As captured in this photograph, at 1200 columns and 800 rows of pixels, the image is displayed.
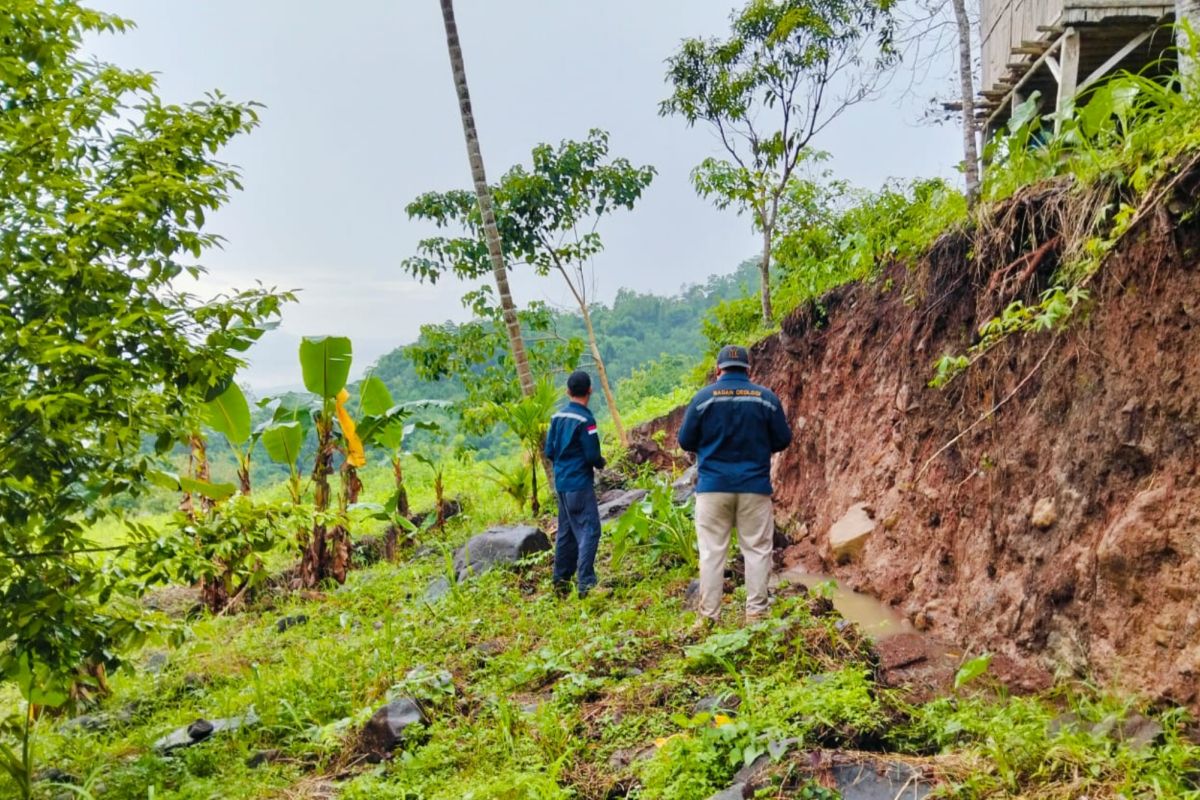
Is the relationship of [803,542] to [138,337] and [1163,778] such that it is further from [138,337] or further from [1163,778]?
[138,337]

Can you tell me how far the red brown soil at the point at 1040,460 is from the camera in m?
3.61

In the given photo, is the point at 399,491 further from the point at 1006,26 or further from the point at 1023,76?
the point at 1006,26

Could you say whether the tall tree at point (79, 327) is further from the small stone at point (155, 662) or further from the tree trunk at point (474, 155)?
the tree trunk at point (474, 155)

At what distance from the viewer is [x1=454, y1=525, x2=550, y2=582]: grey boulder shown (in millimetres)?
8164

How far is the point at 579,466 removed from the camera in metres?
6.64

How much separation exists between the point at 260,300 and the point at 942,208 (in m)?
5.15

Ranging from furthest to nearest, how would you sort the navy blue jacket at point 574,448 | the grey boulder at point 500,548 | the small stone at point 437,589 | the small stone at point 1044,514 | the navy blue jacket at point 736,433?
the grey boulder at point 500,548, the small stone at point 437,589, the navy blue jacket at point 574,448, the navy blue jacket at point 736,433, the small stone at point 1044,514

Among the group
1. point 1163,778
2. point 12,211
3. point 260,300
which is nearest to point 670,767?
point 1163,778

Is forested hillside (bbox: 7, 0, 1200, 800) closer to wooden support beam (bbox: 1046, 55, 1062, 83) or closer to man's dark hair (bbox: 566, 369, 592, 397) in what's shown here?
man's dark hair (bbox: 566, 369, 592, 397)

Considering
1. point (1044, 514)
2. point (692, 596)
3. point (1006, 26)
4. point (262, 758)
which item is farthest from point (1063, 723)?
point (1006, 26)

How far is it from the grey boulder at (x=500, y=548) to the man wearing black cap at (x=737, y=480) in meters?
3.18

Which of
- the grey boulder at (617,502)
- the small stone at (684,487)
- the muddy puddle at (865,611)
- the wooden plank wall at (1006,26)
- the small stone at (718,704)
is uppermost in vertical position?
the wooden plank wall at (1006,26)

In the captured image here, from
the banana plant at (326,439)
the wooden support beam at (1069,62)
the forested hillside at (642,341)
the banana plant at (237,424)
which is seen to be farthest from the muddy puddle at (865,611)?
the forested hillside at (642,341)

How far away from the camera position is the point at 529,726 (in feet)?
14.2
